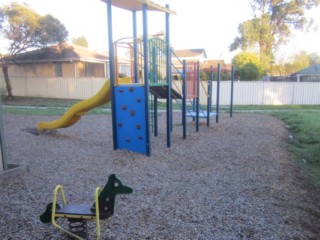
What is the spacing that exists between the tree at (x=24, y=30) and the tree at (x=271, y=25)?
1648 cm

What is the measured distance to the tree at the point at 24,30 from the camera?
18.9 metres

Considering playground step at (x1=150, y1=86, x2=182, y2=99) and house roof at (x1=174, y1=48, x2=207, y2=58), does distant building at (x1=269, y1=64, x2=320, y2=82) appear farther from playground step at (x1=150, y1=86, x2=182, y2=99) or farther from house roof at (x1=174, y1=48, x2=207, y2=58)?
A: playground step at (x1=150, y1=86, x2=182, y2=99)

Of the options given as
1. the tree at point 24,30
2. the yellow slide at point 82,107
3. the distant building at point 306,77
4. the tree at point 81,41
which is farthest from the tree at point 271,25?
the tree at point 81,41

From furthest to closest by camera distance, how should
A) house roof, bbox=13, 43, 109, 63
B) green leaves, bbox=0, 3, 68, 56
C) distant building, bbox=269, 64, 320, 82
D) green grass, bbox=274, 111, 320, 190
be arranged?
distant building, bbox=269, 64, 320, 82 < house roof, bbox=13, 43, 109, 63 < green leaves, bbox=0, 3, 68, 56 < green grass, bbox=274, 111, 320, 190

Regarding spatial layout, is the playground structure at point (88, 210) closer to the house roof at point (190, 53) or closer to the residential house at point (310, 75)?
the residential house at point (310, 75)

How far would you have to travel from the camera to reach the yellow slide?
6.79 m

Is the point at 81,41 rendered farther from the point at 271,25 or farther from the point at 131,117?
the point at 131,117

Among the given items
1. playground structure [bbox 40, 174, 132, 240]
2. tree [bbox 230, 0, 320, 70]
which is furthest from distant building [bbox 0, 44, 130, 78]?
playground structure [bbox 40, 174, 132, 240]

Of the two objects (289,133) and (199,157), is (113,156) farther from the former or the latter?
(289,133)

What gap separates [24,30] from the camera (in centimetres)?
1927

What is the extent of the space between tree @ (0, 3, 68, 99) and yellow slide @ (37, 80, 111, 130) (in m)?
13.6

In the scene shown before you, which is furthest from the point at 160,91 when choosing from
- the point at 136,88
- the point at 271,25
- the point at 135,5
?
the point at 271,25

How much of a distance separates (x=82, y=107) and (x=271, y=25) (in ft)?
80.1

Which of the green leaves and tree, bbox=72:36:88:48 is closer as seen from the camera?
the green leaves
